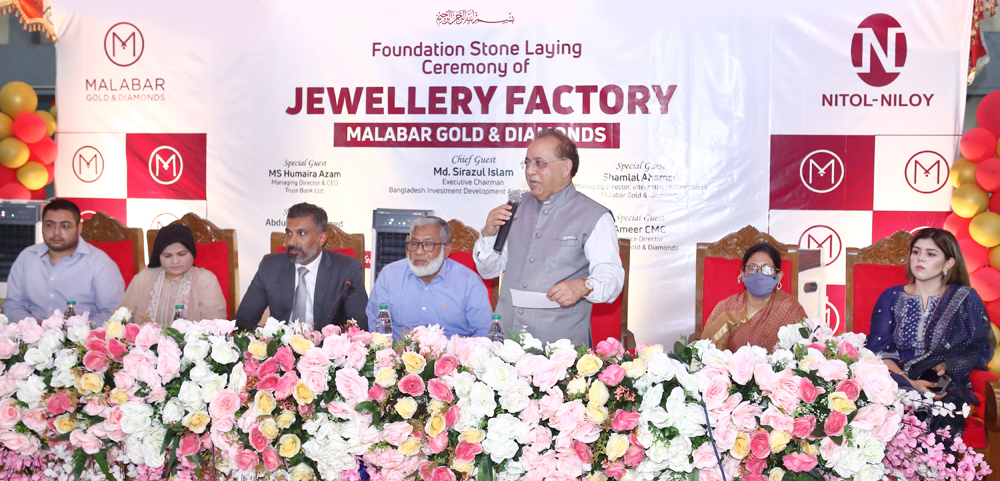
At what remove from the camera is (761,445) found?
1424 millimetres

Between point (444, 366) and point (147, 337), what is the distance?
75 cm

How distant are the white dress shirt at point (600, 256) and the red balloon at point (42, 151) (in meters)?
3.73

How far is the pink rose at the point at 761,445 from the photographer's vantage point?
1.42 meters

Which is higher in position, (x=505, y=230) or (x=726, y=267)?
(x=505, y=230)

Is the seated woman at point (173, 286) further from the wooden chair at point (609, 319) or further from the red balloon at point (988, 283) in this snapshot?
the red balloon at point (988, 283)

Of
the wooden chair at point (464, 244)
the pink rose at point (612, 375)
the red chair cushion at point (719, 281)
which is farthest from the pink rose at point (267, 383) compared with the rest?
the red chair cushion at point (719, 281)

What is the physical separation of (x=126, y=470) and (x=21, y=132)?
386 centimetres

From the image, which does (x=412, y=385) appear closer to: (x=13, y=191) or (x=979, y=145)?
(x=979, y=145)

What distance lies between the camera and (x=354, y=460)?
5.02ft

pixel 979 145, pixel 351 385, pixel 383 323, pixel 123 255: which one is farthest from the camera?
pixel 979 145

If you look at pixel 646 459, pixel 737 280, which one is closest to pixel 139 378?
pixel 646 459

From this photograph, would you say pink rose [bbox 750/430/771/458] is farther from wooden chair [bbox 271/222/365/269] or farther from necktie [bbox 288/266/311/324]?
wooden chair [bbox 271/222/365/269]

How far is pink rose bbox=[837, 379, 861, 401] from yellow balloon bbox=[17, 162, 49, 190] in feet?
16.6

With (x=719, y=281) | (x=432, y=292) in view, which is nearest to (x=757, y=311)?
(x=719, y=281)
